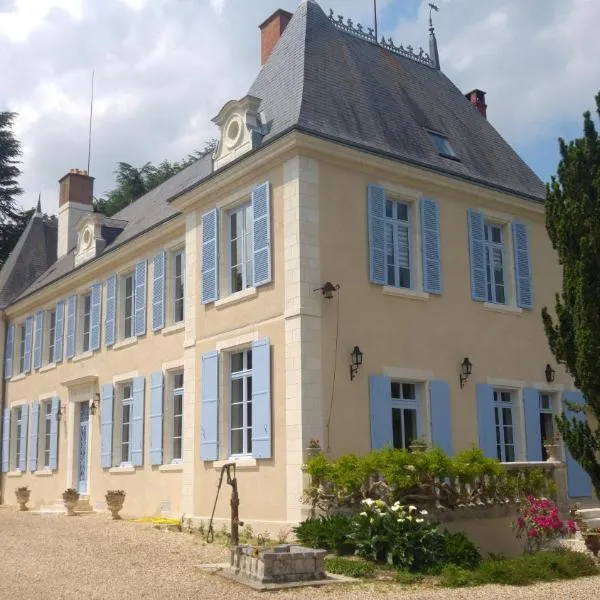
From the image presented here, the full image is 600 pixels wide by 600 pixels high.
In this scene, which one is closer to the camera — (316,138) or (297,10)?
(316,138)

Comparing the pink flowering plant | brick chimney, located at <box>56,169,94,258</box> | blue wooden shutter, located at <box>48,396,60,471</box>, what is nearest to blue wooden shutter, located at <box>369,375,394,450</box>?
the pink flowering plant

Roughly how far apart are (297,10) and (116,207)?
19.4 meters

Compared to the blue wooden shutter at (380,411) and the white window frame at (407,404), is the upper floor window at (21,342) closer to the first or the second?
the white window frame at (407,404)

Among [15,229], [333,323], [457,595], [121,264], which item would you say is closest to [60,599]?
[457,595]

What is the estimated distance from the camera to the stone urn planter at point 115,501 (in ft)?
46.0

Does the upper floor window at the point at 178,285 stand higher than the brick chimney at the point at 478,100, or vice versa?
the brick chimney at the point at 478,100

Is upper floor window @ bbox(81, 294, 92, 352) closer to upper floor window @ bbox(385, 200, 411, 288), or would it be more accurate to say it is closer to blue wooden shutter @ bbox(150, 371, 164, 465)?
blue wooden shutter @ bbox(150, 371, 164, 465)

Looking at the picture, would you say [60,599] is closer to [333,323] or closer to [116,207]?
[333,323]

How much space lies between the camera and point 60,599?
701 centimetres

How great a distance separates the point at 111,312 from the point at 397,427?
757 cm

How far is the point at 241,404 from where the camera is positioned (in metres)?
11.7

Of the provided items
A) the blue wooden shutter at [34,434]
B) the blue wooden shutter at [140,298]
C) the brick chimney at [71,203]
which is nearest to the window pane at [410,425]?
the blue wooden shutter at [140,298]

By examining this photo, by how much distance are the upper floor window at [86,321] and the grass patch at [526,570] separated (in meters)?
11.5

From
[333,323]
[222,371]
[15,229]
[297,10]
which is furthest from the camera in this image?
[15,229]
